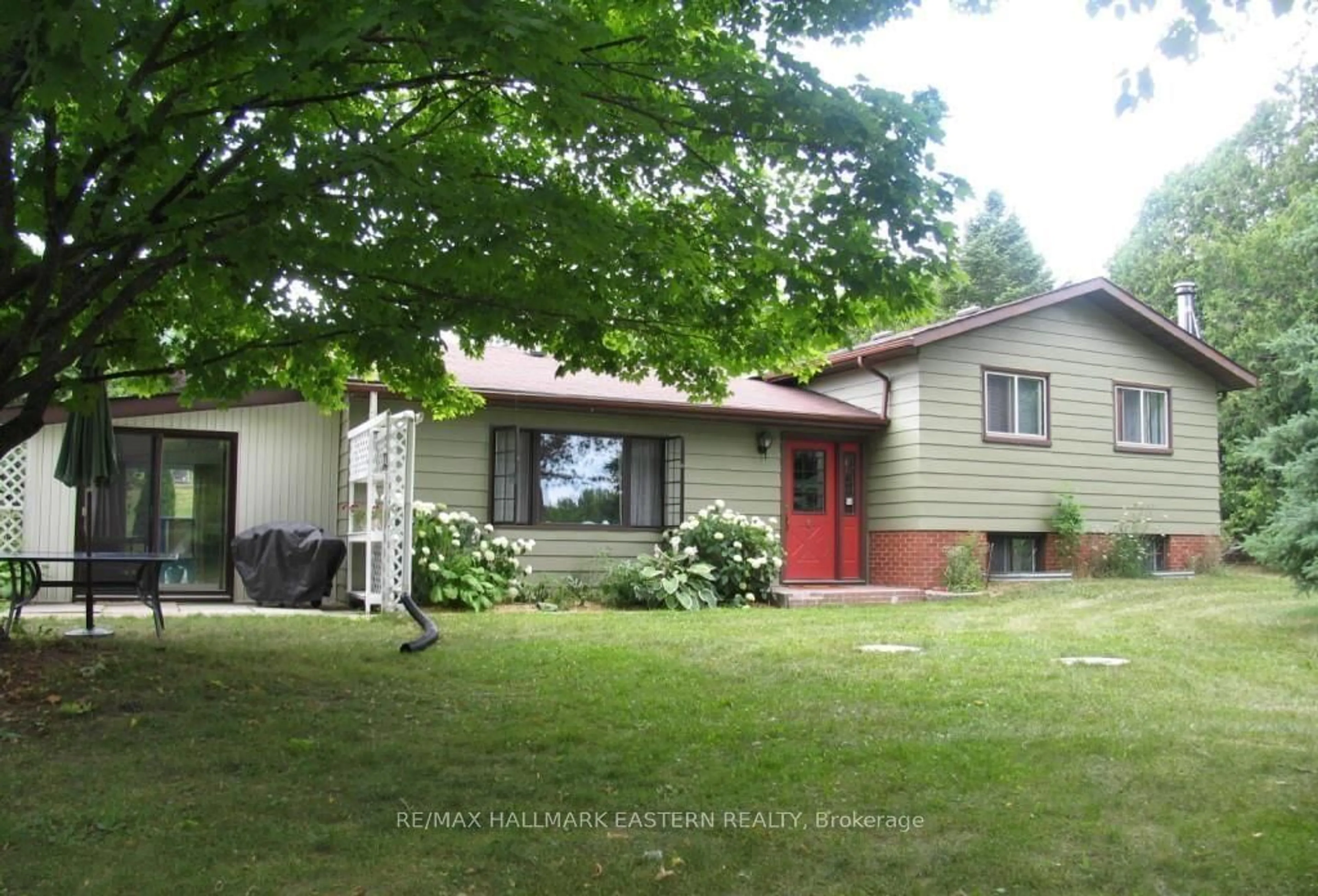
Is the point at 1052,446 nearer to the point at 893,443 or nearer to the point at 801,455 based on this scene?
the point at 893,443

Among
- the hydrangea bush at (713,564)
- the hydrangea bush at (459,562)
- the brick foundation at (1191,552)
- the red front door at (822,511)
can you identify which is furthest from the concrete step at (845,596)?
the brick foundation at (1191,552)

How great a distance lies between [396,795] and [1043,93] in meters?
3.97

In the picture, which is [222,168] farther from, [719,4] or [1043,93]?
[1043,93]

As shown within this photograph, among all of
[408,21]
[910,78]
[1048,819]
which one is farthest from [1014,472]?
[408,21]

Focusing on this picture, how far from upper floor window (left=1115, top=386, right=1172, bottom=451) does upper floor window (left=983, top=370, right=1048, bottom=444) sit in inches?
56.2

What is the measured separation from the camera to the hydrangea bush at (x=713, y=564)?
1216 centimetres

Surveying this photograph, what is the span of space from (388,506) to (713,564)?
4197mm

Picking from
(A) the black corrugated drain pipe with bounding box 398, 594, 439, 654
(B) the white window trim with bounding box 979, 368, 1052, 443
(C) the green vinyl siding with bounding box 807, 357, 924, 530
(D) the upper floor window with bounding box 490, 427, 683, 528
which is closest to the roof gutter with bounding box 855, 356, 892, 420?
(C) the green vinyl siding with bounding box 807, 357, 924, 530

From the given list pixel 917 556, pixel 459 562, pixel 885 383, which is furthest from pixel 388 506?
pixel 885 383

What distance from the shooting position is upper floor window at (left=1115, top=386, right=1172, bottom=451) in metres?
16.0

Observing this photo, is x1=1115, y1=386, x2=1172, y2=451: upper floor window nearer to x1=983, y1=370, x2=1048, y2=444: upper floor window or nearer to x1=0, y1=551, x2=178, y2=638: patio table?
x1=983, y1=370, x2=1048, y2=444: upper floor window

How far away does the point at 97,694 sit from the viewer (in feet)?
18.8

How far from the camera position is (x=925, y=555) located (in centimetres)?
1405

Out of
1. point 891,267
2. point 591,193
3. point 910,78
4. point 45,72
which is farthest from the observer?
point 591,193
